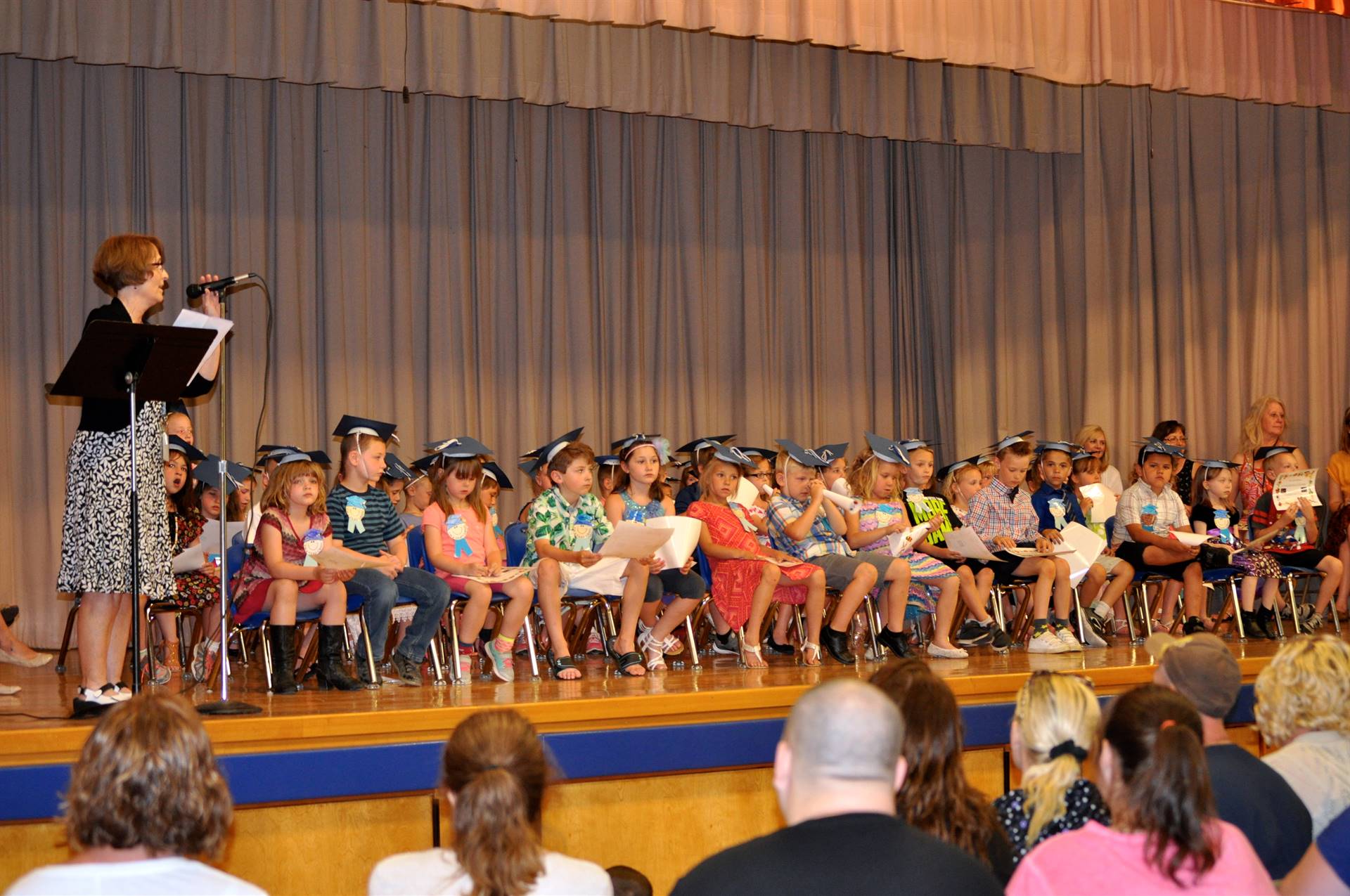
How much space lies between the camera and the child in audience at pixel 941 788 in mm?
2740

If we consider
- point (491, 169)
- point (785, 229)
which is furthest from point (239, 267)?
point (785, 229)

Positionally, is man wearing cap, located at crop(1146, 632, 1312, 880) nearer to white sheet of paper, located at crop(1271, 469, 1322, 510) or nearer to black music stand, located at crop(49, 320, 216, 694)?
black music stand, located at crop(49, 320, 216, 694)

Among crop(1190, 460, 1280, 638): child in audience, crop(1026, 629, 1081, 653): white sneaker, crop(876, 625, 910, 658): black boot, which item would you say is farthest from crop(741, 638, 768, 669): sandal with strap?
crop(1190, 460, 1280, 638): child in audience

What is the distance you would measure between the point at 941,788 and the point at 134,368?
2909mm

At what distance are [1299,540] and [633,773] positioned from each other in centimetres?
538

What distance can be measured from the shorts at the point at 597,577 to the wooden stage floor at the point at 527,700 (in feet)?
1.30

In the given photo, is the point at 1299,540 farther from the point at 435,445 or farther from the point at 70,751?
the point at 70,751

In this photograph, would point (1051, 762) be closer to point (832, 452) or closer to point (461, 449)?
point (461, 449)

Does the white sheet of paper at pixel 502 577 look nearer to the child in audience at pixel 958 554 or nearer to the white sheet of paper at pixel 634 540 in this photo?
the white sheet of paper at pixel 634 540

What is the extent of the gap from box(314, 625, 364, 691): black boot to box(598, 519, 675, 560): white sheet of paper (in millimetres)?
1240

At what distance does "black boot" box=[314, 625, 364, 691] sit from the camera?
572cm

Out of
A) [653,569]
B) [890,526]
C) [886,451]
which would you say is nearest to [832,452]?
[886,451]

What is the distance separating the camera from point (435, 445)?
6816 mm

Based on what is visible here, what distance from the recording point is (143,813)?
6.98 feet
